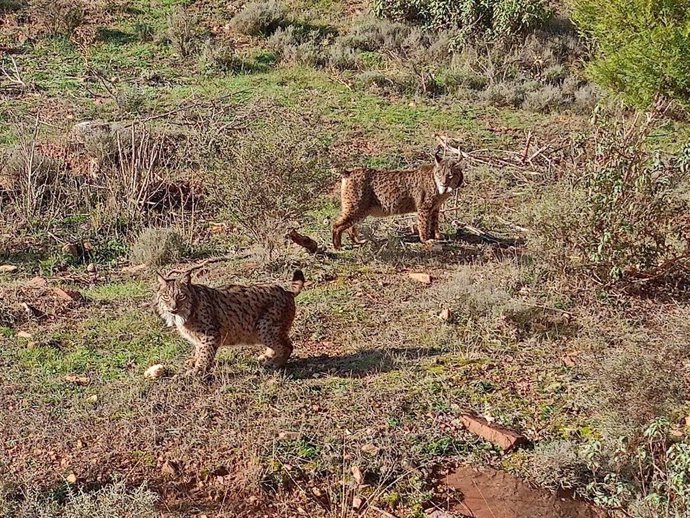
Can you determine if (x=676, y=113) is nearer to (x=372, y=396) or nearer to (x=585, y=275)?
(x=585, y=275)

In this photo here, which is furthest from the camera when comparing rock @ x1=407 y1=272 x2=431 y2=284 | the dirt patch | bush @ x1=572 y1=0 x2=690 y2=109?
bush @ x1=572 y1=0 x2=690 y2=109

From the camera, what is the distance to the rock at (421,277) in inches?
410

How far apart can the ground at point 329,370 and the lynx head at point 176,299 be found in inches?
22.0

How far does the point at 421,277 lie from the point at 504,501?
4.62 meters

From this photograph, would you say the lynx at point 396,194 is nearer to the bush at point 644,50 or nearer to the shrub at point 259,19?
the bush at point 644,50

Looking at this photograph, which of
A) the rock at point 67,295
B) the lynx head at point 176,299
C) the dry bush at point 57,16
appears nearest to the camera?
the lynx head at point 176,299

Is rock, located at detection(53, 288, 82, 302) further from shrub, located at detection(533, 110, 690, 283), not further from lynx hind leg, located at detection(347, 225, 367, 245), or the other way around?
shrub, located at detection(533, 110, 690, 283)

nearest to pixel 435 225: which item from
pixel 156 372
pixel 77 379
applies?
pixel 156 372

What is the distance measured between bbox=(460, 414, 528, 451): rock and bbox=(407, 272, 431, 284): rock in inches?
140

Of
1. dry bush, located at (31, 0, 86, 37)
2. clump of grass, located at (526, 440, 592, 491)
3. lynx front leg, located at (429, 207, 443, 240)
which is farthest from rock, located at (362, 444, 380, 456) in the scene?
dry bush, located at (31, 0, 86, 37)

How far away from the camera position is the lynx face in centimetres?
1162

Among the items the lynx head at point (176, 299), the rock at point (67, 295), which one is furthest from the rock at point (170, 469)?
the rock at point (67, 295)

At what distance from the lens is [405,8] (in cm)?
2238

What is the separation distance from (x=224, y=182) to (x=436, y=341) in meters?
3.80
